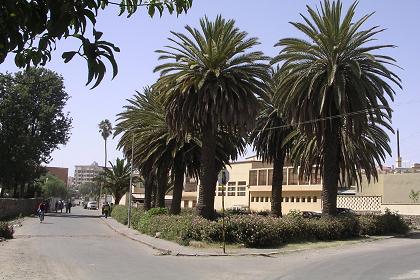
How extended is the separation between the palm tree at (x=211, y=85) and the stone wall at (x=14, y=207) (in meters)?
28.1

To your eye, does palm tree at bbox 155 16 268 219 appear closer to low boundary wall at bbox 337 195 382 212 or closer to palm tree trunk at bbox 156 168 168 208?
palm tree trunk at bbox 156 168 168 208

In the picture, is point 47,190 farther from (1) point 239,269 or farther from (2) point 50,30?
(2) point 50,30

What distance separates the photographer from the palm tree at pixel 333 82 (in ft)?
90.4

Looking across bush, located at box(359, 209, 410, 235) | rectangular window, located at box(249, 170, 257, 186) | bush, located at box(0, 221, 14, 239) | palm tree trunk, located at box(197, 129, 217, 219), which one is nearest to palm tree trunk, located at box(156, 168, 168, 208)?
palm tree trunk, located at box(197, 129, 217, 219)

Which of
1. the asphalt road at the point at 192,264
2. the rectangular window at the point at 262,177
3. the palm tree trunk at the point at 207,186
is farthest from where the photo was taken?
the rectangular window at the point at 262,177

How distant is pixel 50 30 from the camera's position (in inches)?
102

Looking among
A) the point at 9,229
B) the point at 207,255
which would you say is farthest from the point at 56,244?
the point at 207,255

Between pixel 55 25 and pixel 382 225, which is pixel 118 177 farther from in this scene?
pixel 55 25

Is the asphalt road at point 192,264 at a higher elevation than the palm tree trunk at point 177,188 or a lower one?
lower

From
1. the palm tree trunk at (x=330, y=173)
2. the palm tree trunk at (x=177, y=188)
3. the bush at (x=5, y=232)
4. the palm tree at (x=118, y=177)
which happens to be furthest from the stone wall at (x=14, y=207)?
the palm tree trunk at (x=330, y=173)

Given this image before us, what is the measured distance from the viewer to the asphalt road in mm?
14305

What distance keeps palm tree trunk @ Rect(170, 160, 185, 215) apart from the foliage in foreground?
430cm

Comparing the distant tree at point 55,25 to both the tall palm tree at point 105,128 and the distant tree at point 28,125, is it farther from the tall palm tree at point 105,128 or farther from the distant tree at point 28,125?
the tall palm tree at point 105,128

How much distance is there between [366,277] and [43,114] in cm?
5838
